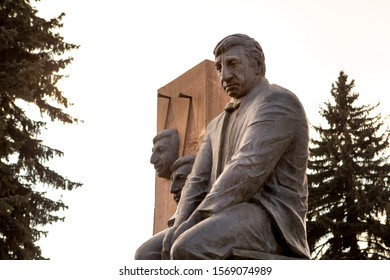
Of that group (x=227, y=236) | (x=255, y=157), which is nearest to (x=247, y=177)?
(x=255, y=157)

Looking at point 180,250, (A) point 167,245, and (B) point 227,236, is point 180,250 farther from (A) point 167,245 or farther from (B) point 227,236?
(A) point 167,245

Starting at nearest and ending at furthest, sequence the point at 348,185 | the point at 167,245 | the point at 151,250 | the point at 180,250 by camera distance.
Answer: the point at 180,250 < the point at 167,245 < the point at 151,250 < the point at 348,185

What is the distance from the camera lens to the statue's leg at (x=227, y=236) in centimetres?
439

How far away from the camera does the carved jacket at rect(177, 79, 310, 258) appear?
15.4 feet

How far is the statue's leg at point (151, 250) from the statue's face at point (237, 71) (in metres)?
1.29

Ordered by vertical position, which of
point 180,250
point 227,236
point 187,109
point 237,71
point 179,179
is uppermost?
point 187,109

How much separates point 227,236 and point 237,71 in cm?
145

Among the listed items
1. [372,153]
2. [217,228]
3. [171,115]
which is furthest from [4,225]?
[372,153]

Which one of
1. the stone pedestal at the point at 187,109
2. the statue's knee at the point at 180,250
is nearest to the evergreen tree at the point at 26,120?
the stone pedestal at the point at 187,109

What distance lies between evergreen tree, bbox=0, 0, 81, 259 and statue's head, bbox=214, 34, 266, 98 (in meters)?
7.97

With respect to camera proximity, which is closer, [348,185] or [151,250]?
[151,250]

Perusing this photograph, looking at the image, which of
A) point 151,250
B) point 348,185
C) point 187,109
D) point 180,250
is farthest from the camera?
point 348,185

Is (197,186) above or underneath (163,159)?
underneath

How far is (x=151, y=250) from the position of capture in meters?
5.12
